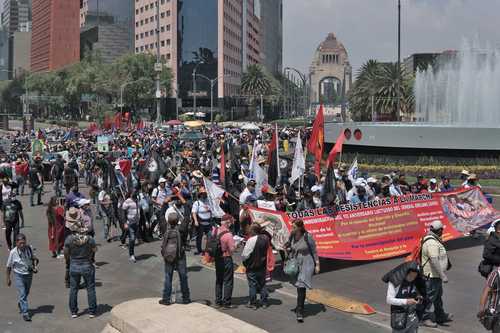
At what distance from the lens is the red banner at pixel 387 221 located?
12.5 metres

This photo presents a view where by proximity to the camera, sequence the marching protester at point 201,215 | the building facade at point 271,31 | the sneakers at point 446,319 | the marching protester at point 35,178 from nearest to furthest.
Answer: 1. the sneakers at point 446,319
2. the marching protester at point 201,215
3. the marching protester at point 35,178
4. the building facade at point 271,31

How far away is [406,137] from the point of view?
2908 centimetres

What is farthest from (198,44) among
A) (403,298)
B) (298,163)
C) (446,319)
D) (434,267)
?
(403,298)

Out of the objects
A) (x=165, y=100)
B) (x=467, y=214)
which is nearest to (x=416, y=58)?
(x=165, y=100)

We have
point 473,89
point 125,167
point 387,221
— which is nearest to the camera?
point 387,221

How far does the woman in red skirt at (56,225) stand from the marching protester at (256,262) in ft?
17.4

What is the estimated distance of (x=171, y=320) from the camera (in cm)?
851

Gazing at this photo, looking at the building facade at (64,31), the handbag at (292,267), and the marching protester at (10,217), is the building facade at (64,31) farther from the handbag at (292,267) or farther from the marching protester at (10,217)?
the handbag at (292,267)

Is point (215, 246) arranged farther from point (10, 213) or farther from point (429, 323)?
point (10, 213)

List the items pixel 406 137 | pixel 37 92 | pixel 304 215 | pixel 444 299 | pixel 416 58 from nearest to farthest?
1. pixel 444 299
2. pixel 304 215
3. pixel 406 137
4. pixel 37 92
5. pixel 416 58

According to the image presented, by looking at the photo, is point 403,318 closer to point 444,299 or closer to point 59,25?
point 444,299

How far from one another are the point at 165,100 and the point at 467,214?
337 feet

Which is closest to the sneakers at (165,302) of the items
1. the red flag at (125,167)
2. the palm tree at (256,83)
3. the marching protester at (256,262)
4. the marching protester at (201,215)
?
the marching protester at (256,262)

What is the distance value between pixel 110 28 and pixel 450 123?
11889 centimetres
